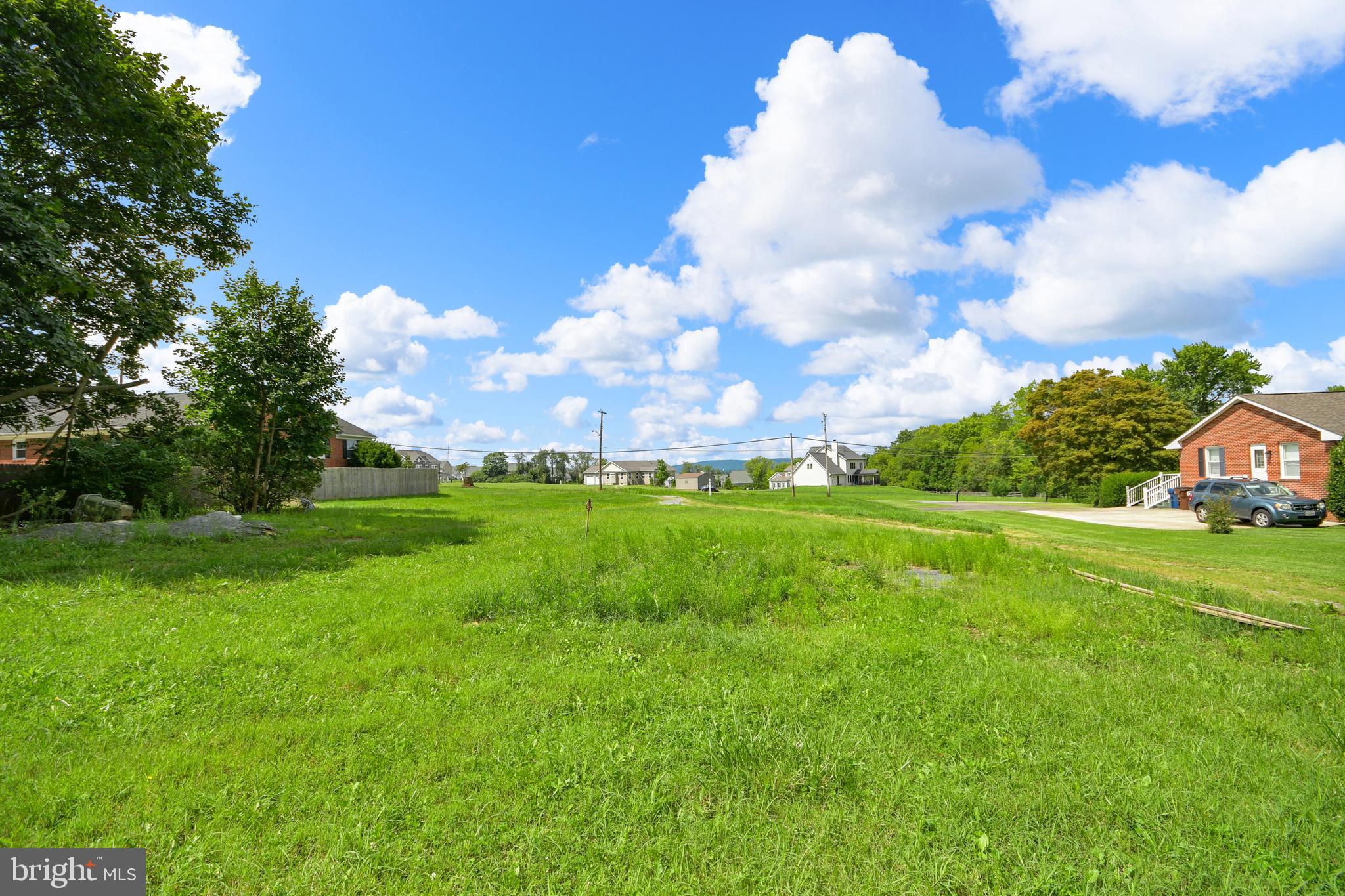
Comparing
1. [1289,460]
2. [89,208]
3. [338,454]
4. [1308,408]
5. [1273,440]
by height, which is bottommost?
[1289,460]

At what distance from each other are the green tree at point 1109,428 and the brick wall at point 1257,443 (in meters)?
7.15

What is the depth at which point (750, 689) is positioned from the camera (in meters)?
4.86

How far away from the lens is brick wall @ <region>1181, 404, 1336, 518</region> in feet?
78.3

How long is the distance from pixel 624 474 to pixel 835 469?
4810 cm

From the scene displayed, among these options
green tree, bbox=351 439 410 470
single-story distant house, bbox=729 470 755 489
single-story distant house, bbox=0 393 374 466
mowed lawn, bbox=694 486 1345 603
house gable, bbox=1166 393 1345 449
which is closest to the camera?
mowed lawn, bbox=694 486 1345 603

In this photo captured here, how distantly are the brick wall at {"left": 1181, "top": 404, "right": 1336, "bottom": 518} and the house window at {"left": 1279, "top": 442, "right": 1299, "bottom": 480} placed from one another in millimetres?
89

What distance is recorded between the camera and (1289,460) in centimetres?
2506

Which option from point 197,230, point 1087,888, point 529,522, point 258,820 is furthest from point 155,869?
point 197,230

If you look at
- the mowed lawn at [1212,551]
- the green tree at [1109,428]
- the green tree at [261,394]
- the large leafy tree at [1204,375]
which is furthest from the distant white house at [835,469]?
the green tree at [261,394]

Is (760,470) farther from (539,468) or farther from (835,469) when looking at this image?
(539,468)

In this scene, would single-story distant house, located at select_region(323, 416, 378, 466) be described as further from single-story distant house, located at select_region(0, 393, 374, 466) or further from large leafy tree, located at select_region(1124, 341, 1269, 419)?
large leafy tree, located at select_region(1124, 341, 1269, 419)

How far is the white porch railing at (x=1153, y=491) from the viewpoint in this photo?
1202 inches

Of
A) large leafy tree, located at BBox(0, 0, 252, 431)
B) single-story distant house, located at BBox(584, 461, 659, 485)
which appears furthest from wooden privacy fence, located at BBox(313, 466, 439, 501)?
single-story distant house, located at BBox(584, 461, 659, 485)

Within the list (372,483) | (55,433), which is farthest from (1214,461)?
(372,483)
